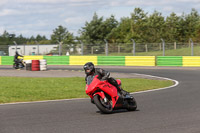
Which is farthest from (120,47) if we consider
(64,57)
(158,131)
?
(158,131)

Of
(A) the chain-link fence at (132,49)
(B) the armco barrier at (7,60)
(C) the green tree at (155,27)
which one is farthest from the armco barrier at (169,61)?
(C) the green tree at (155,27)

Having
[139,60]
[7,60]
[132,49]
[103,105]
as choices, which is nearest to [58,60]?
[7,60]

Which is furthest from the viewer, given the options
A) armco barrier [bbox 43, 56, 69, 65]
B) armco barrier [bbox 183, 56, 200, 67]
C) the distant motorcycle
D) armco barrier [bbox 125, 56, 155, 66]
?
armco barrier [bbox 43, 56, 69, 65]

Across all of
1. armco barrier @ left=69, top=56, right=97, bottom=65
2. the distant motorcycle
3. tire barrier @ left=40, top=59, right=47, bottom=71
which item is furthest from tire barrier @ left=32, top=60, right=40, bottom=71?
armco barrier @ left=69, top=56, right=97, bottom=65

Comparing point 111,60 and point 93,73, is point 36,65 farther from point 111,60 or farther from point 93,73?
point 93,73

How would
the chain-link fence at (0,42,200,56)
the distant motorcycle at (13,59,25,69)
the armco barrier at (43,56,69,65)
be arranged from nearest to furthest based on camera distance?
1. the distant motorcycle at (13,59,25,69)
2. the chain-link fence at (0,42,200,56)
3. the armco barrier at (43,56,69,65)

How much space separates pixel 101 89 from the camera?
780cm

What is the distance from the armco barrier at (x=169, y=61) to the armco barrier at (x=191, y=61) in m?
0.30

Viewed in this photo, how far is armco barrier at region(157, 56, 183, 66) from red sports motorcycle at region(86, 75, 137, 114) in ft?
68.9

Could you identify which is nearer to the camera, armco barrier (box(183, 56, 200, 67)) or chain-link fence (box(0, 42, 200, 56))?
armco barrier (box(183, 56, 200, 67))

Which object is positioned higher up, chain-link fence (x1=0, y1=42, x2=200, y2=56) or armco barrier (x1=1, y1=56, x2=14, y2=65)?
chain-link fence (x1=0, y1=42, x2=200, y2=56)

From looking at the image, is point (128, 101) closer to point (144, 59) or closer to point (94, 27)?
point (144, 59)

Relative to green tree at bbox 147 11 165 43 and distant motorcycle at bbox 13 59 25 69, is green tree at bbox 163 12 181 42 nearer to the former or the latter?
green tree at bbox 147 11 165 43

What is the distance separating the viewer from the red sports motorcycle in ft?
25.4
